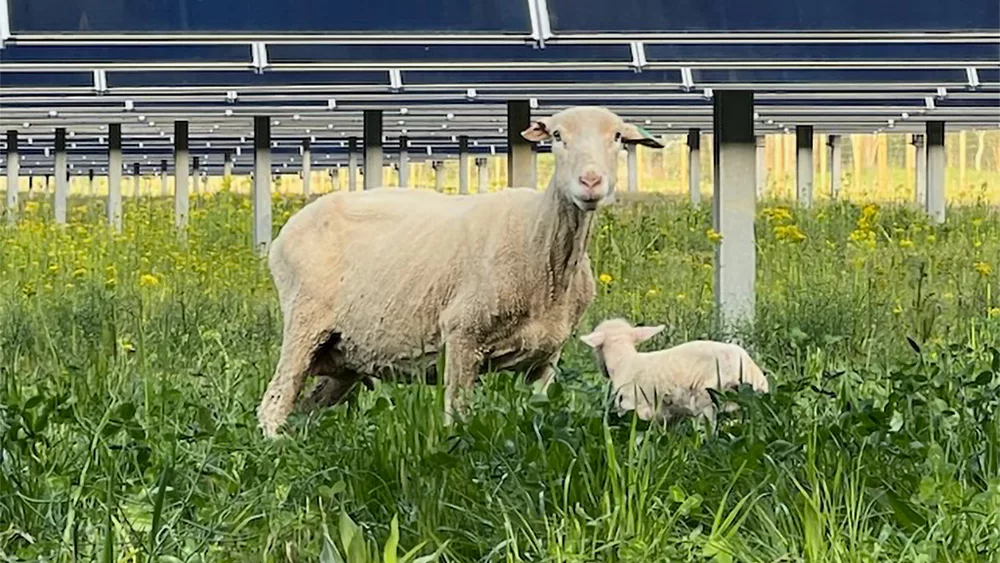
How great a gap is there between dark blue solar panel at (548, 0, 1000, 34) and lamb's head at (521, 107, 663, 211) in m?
2.05

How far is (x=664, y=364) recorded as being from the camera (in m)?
6.26

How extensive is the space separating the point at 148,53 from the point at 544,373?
10.9 ft

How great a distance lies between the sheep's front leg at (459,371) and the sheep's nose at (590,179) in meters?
0.83

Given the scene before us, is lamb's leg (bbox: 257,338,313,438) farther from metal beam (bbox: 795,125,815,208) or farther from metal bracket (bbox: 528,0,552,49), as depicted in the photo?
metal beam (bbox: 795,125,815,208)

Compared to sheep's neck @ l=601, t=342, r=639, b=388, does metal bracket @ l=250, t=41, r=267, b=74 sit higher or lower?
higher

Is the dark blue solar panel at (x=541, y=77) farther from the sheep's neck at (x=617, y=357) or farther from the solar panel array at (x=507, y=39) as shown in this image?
the sheep's neck at (x=617, y=357)

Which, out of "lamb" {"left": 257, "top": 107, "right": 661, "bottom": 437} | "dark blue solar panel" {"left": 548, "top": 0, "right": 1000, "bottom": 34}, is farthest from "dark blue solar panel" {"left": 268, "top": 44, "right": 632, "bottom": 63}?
"lamb" {"left": 257, "top": 107, "right": 661, "bottom": 437}

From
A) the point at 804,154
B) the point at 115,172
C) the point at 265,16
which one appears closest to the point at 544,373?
the point at 265,16

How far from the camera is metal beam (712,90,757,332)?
8000 mm

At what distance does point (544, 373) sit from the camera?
235 inches

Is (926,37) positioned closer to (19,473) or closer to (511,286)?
(511,286)

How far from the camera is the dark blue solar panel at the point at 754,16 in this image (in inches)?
298

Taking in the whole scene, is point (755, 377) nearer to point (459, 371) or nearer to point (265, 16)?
point (459, 371)

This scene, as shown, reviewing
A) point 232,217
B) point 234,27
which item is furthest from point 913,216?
point 234,27
